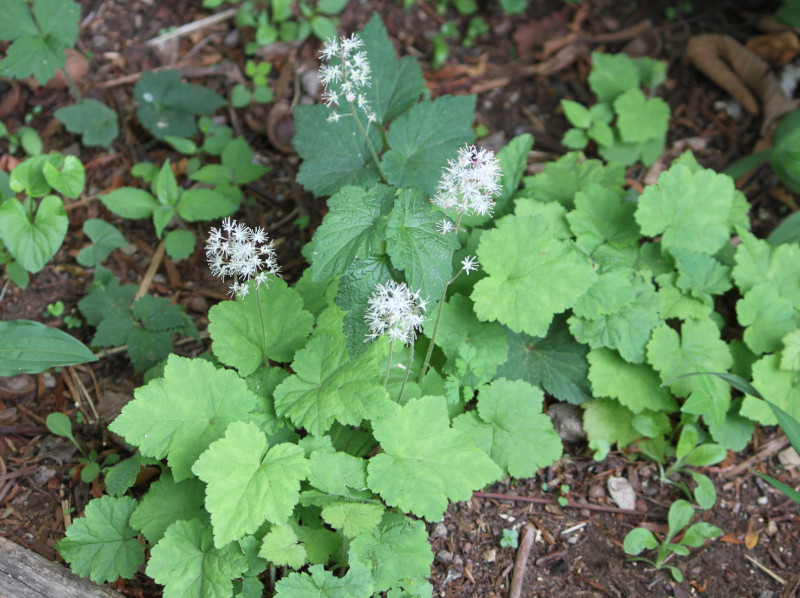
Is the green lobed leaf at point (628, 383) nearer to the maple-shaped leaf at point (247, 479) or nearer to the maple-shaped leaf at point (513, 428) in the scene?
the maple-shaped leaf at point (513, 428)

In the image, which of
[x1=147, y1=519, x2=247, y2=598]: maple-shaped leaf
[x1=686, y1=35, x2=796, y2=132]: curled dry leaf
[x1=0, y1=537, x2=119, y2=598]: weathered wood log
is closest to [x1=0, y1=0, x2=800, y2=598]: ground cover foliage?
[x1=147, y1=519, x2=247, y2=598]: maple-shaped leaf

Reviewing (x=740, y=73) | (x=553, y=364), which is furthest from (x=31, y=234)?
(x=740, y=73)

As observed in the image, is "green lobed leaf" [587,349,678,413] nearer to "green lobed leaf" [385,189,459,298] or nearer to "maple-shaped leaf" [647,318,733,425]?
"maple-shaped leaf" [647,318,733,425]

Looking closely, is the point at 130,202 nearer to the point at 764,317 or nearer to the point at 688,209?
the point at 688,209

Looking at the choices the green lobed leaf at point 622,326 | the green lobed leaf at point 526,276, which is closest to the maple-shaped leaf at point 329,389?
the green lobed leaf at point 526,276

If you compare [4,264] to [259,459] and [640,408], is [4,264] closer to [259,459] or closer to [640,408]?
[259,459]

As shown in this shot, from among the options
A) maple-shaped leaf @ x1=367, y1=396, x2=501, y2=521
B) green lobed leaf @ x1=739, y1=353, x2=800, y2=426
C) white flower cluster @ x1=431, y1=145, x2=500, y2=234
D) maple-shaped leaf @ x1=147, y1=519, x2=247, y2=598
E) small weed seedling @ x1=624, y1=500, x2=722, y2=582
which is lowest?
small weed seedling @ x1=624, y1=500, x2=722, y2=582
